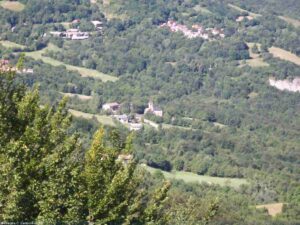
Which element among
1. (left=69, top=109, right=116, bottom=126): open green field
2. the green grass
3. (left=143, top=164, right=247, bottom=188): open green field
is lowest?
the green grass

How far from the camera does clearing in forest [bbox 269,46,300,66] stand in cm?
9922

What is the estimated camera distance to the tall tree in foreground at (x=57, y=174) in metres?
13.3

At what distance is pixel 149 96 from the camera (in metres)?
82.4

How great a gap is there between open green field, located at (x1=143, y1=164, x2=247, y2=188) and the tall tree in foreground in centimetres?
3696

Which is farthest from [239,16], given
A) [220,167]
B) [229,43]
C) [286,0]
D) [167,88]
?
[220,167]

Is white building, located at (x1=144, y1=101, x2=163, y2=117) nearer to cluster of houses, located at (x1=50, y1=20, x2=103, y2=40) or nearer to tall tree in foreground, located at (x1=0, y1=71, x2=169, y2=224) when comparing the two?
cluster of houses, located at (x1=50, y1=20, x2=103, y2=40)

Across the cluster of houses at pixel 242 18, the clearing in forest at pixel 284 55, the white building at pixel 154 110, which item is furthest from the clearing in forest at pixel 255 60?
the white building at pixel 154 110

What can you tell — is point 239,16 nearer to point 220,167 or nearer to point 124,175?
point 220,167

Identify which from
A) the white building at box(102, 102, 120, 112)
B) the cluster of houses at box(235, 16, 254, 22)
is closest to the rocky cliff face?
the white building at box(102, 102, 120, 112)

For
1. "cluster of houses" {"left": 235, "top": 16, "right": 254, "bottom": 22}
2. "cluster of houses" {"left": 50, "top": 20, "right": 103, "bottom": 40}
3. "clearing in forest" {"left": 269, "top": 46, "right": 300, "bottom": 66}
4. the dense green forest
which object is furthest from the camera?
"cluster of houses" {"left": 235, "top": 16, "right": 254, "bottom": 22}

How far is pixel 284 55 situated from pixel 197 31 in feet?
47.0

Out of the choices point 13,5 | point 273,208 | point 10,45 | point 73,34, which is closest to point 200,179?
point 273,208

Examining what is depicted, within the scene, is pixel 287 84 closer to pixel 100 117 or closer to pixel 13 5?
pixel 100 117

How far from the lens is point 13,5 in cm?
9800
